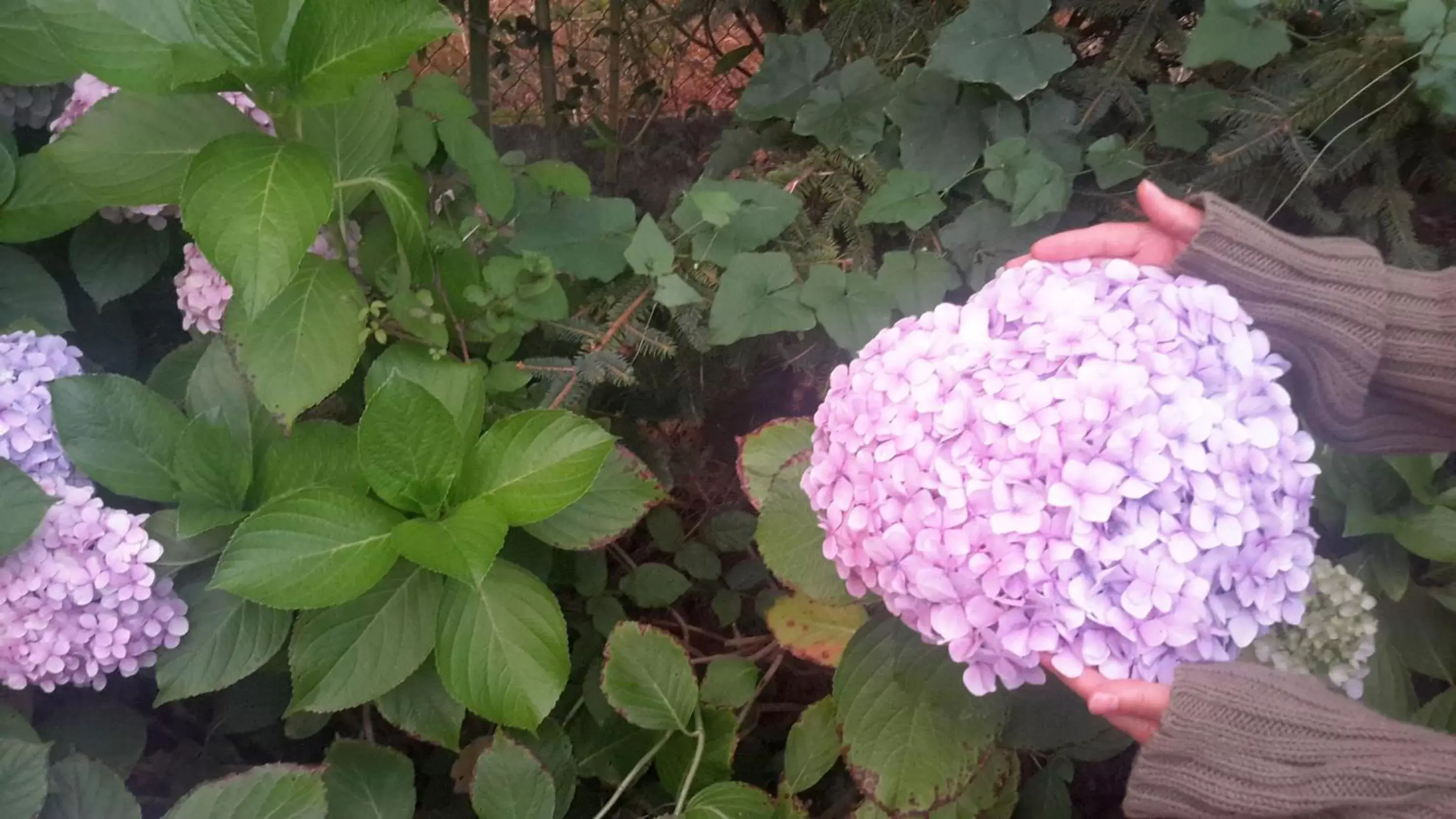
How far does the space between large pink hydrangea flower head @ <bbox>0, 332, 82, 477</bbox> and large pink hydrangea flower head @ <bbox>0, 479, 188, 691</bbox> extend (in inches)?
1.4

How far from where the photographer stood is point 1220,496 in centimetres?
58

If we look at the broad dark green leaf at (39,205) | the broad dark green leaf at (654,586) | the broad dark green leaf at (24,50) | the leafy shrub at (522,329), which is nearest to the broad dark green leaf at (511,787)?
the leafy shrub at (522,329)

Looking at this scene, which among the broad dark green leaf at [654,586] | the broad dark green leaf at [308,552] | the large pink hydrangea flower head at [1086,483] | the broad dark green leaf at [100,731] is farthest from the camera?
the broad dark green leaf at [654,586]

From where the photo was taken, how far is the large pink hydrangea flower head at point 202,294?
0.94 metres

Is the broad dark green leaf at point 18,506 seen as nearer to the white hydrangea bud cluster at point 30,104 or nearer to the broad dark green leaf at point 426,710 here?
the broad dark green leaf at point 426,710

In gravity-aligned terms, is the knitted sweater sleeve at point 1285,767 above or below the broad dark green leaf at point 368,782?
above

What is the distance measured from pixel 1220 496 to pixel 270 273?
28.9 inches

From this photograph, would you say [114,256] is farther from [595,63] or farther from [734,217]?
[595,63]

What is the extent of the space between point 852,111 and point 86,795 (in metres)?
1.12

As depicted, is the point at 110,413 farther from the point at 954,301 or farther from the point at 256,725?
the point at 954,301

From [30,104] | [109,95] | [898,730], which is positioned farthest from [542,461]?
[30,104]

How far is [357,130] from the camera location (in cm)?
92

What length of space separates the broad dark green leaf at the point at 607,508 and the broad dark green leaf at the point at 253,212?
1.21ft

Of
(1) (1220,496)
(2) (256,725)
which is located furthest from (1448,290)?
(2) (256,725)
